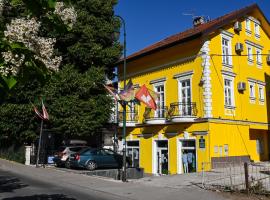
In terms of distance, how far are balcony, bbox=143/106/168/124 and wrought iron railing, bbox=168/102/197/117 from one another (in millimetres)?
694

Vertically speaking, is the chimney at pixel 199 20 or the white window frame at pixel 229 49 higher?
the chimney at pixel 199 20

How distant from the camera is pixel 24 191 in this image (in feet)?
46.2

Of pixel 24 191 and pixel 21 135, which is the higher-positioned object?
pixel 21 135

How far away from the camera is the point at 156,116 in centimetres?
2856

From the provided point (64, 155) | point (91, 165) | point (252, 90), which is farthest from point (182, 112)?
point (64, 155)

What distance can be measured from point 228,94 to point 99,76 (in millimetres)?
9867

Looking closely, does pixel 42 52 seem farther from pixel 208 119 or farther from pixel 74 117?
pixel 74 117

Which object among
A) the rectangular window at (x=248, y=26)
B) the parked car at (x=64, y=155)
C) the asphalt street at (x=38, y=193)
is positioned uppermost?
the rectangular window at (x=248, y=26)

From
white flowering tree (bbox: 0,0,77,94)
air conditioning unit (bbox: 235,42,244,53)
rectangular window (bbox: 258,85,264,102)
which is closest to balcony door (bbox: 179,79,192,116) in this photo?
air conditioning unit (bbox: 235,42,244,53)

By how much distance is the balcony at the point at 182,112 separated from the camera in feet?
82.9

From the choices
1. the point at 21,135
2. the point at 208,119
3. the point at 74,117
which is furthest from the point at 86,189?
the point at 21,135

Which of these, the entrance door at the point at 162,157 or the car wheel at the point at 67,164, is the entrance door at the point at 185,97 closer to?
the entrance door at the point at 162,157

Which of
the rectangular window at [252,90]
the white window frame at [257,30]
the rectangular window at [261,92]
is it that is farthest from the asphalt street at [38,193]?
the white window frame at [257,30]

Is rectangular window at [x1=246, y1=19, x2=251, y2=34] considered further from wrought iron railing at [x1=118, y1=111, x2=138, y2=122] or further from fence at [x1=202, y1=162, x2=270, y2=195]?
fence at [x1=202, y1=162, x2=270, y2=195]
